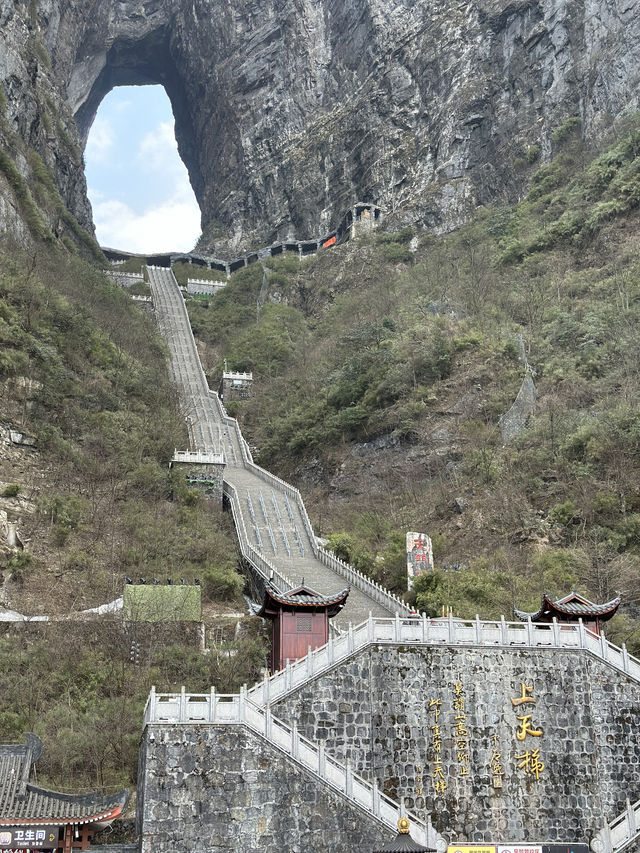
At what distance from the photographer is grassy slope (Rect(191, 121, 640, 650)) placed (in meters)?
32.2

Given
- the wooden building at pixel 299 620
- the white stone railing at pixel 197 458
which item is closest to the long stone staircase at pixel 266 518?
the white stone railing at pixel 197 458

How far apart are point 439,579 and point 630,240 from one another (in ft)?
88.1

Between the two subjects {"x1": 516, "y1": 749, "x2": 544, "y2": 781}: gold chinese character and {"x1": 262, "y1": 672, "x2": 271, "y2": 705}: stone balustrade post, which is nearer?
{"x1": 262, "y1": 672, "x2": 271, "y2": 705}: stone balustrade post

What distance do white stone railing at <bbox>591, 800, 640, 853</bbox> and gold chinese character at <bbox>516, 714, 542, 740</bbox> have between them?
226cm

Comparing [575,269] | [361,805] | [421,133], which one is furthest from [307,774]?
[421,133]

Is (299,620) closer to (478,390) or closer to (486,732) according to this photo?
(486,732)

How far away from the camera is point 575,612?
22.8 meters

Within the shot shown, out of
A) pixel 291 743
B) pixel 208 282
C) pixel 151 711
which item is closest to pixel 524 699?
pixel 291 743

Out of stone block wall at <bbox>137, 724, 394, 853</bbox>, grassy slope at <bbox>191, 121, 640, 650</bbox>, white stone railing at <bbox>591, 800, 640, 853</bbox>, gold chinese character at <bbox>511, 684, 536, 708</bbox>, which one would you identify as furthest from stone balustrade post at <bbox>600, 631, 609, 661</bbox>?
stone block wall at <bbox>137, 724, 394, 853</bbox>

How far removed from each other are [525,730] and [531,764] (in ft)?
2.28

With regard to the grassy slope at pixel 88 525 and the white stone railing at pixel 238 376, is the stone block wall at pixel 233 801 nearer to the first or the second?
the grassy slope at pixel 88 525

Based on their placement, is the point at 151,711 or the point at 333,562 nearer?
the point at 151,711

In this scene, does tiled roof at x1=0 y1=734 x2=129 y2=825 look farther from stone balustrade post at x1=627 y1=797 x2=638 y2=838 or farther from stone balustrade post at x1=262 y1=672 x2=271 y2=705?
stone balustrade post at x1=627 y1=797 x2=638 y2=838

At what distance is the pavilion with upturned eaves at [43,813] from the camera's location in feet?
59.0
